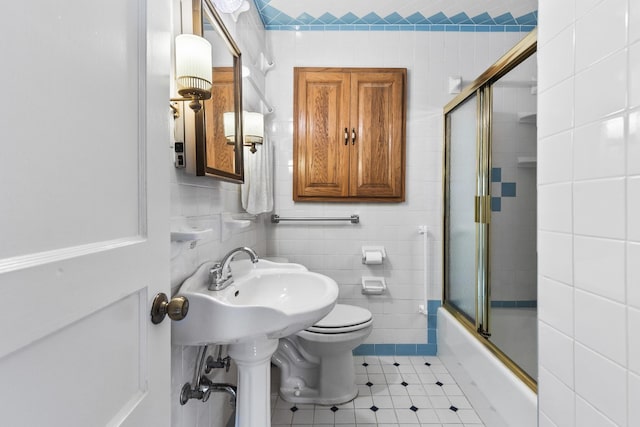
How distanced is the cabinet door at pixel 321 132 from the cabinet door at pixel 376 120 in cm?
7

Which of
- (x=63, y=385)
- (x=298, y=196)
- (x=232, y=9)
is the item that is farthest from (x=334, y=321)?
(x=232, y=9)

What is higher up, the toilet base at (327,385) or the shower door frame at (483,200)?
the shower door frame at (483,200)

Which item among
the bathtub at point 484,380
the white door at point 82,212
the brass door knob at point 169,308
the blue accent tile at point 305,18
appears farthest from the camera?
the blue accent tile at point 305,18

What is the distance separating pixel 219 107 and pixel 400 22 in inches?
61.5

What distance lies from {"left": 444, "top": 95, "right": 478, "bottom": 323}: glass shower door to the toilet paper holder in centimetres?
46

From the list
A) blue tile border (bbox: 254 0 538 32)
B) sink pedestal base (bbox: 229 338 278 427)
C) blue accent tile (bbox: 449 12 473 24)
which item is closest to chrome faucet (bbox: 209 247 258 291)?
sink pedestal base (bbox: 229 338 278 427)

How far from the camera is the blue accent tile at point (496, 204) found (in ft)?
5.38

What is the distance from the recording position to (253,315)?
0.84 m

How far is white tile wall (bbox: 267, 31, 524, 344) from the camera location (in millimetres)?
2123

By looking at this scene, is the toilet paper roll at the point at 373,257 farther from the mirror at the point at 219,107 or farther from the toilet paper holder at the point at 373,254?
the mirror at the point at 219,107

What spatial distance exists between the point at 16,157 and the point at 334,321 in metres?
1.53

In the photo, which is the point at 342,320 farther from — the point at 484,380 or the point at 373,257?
the point at 484,380

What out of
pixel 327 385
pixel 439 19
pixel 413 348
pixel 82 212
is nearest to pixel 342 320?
pixel 327 385

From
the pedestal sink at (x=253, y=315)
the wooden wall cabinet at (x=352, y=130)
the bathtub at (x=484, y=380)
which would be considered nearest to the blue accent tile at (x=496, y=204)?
the wooden wall cabinet at (x=352, y=130)
